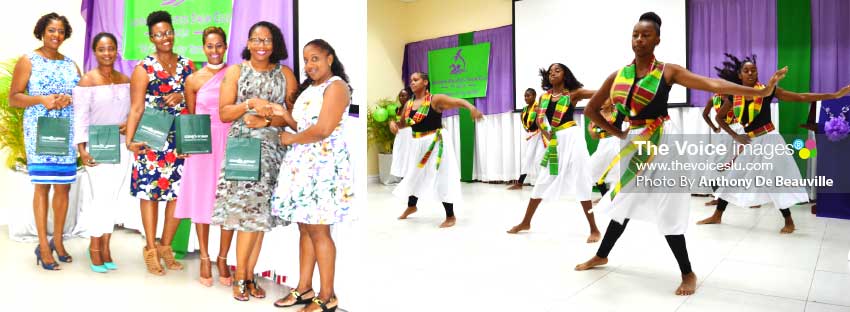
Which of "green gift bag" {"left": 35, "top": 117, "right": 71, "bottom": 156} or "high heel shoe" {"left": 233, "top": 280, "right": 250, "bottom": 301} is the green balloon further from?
"high heel shoe" {"left": 233, "top": 280, "right": 250, "bottom": 301}

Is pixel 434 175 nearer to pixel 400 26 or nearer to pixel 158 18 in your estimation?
pixel 158 18

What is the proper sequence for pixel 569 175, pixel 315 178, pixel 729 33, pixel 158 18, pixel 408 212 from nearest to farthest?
pixel 315 178
pixel 158 18
pixel 569 175
pixel 408 212
pixel 729 33

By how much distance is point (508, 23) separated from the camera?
31.4ft

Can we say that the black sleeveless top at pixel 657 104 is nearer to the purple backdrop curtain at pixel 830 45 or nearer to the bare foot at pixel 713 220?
the bare foot at pixel 713 220

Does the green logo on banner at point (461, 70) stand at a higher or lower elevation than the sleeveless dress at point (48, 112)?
higher

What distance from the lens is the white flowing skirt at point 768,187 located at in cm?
490

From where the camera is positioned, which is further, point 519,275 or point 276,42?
point 519,275

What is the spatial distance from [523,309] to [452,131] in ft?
25.0

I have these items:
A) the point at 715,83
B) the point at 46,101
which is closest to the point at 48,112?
the point at 46,101

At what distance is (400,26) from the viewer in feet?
36.1

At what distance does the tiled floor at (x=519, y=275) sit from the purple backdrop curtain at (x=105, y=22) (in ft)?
4.72

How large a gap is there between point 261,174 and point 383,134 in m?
7.37

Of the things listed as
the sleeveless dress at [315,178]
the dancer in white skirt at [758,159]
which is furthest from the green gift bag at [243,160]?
the dancer in white skirt at [758,159]

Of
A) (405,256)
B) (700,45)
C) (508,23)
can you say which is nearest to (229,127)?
Answer: (405,256)
